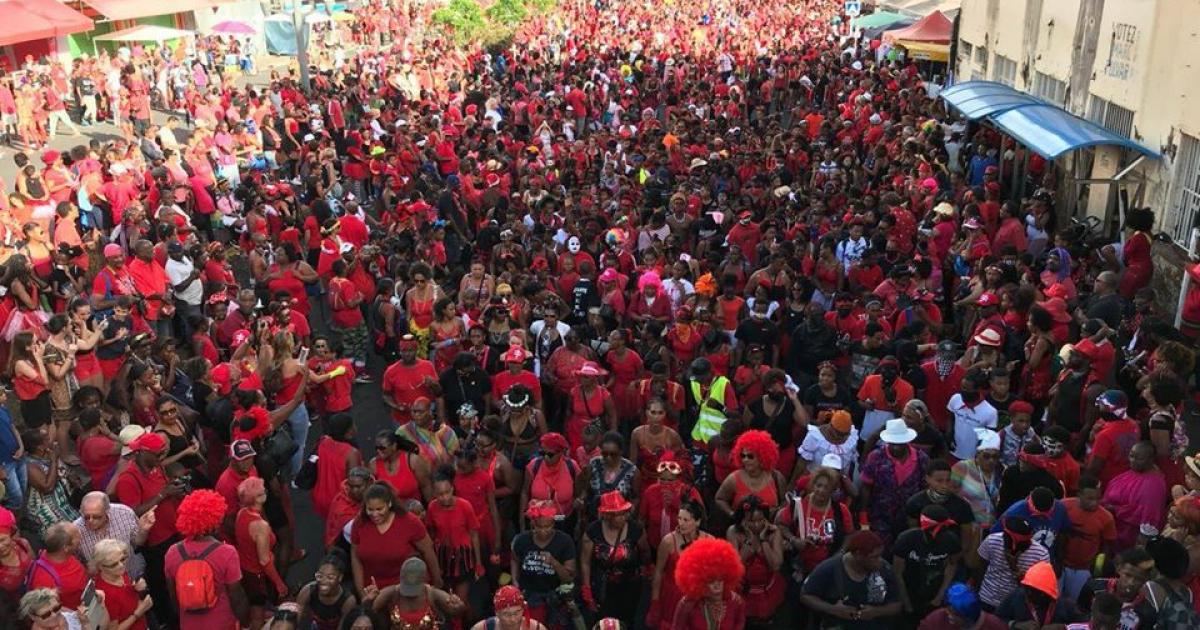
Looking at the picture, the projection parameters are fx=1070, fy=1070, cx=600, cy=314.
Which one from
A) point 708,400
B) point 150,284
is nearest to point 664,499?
point 708,400

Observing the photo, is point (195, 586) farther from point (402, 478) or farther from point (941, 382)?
point (941, 382)

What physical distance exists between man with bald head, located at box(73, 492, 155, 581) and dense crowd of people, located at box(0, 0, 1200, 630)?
3 cm

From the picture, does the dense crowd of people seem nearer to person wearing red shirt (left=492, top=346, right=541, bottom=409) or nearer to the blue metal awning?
person wearing red shirt (left=492, top=346, right=541, bottom=409)

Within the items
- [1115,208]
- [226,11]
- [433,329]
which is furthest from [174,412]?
[226,11]

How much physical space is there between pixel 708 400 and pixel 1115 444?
2502 millimetres

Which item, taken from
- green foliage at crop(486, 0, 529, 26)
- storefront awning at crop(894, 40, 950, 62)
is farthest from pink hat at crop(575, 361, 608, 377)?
green foliage at crop(486, 0, 529, 26)

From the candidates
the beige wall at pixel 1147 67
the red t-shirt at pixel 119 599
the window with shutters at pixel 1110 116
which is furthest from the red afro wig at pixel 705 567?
the window with shutters at pixel 1110 116

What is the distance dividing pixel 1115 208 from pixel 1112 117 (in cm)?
145

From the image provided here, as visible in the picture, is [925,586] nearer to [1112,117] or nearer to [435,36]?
[1112,117]

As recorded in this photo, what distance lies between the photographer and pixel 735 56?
28.9m

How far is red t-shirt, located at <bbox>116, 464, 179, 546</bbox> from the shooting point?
20.1 ft

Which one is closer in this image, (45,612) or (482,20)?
(45,612)

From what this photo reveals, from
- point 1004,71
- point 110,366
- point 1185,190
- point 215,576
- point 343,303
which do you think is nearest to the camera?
point 215,576

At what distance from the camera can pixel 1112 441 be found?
6.43 metres
